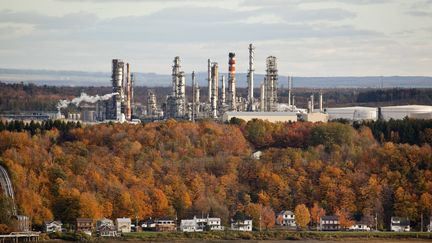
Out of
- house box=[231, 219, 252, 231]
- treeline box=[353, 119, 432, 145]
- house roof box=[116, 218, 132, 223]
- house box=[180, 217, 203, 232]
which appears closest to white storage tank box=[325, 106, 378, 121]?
treeline box=[353, 119, 432, 145]

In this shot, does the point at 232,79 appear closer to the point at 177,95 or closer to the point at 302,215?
the point at 177,95

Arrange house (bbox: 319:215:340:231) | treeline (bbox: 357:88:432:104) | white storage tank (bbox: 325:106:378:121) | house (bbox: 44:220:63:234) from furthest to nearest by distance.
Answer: treeline (bbox: 357:88:432:104) < white storage tank (bbox: 325:106:378:121) < house (bbox: 319:215:340:231) < house (bbox: 44:220:63:234)

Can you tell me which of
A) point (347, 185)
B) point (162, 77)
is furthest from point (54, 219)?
point (162, 77)

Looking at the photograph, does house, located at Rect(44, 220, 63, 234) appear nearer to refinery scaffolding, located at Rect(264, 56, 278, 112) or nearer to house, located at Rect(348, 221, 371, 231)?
house, located at Rect(348, 221, 371, 231)

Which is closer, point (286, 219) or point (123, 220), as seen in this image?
point (123, 220)

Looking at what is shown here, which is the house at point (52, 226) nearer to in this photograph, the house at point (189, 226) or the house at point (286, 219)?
the house at point (189, 226)

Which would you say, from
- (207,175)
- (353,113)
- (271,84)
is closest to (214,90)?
(271,84)

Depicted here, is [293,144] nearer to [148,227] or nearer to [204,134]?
[204,134]
